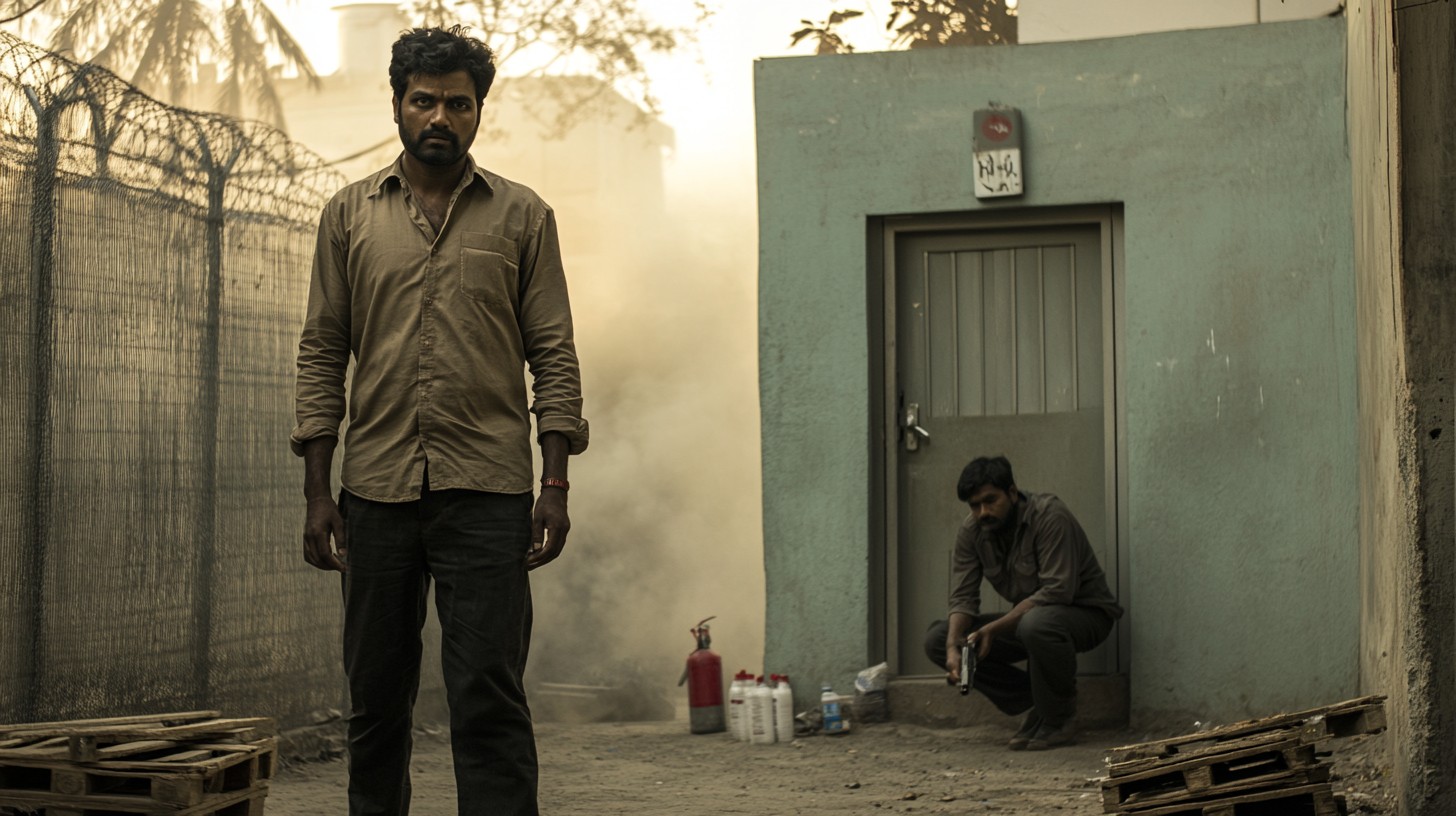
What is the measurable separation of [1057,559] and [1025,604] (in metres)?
0.26

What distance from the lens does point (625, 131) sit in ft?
30.7

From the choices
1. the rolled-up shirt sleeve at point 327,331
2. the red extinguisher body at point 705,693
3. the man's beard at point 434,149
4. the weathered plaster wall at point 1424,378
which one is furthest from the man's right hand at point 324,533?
the red extinguisher body at point 705,693

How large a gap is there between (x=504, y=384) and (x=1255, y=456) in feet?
13.7

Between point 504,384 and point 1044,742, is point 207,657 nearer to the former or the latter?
point 504,384

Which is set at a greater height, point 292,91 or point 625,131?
point 292,91

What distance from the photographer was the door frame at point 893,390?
657 cm

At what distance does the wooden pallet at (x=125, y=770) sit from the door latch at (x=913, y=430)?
3847mm

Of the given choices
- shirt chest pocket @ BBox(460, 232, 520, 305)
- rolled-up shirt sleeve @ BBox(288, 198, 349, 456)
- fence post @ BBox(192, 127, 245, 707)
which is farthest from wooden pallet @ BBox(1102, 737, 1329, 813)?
fence post @ BBox(192, 127, 245, 707)

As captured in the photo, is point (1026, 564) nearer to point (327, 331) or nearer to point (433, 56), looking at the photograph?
point (327, 331)

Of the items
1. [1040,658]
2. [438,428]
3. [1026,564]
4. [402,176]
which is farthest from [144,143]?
[1040,658]

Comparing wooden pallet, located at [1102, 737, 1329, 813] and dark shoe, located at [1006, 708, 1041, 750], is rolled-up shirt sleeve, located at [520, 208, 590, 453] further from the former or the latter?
dark shoe, located at [1006, 708, 1041, 750]

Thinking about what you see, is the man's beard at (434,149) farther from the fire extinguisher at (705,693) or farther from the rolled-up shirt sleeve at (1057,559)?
the fire extinguisher at (705,693)

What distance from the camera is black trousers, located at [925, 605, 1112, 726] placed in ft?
19.6

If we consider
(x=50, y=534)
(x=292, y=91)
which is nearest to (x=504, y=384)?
(x=50, y=534)
